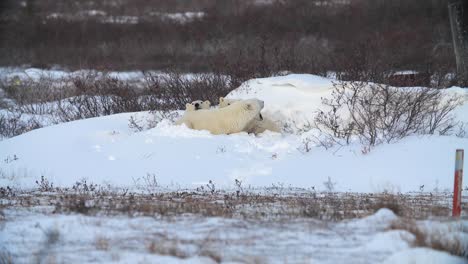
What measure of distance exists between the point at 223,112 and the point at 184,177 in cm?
296

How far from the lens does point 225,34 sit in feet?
128

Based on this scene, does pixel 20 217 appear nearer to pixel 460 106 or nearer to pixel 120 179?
pixel 120 179

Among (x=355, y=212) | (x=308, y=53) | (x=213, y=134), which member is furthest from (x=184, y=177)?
(x=308, y=53)

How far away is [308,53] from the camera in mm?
33219

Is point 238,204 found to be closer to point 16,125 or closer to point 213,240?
point 213,240

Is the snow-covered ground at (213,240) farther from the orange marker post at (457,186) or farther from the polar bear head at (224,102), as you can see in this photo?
the polar bear head at (224,102)

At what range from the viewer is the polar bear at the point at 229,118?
13973 mm

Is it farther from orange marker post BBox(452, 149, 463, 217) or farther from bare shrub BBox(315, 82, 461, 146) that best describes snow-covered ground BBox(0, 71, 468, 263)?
bare shrub BBox(315, 82, 461, 146)

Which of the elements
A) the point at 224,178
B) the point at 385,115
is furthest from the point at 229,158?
the point at 385,115

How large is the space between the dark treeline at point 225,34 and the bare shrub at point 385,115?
15478 millimetres

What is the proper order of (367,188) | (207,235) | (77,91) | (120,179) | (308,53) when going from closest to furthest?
1. (207,235)
2. (367,188)
3. (120,179)
4. (77,91)
5. (308,53)

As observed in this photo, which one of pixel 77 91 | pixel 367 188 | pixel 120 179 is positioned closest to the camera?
pixel 367 188

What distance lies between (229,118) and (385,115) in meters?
3.27

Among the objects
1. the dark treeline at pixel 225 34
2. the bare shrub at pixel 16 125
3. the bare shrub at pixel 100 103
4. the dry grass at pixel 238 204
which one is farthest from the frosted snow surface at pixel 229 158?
the dark treeline at pixel 225 34
